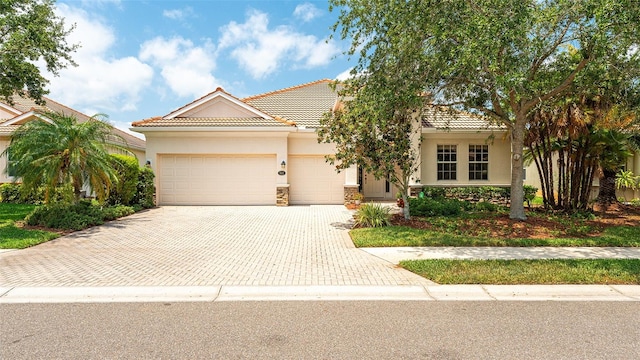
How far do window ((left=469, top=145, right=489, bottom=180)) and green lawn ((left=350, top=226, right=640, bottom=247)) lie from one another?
7628 millimetres

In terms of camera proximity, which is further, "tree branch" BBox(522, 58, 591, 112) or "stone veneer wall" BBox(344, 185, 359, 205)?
"stone veneer wall" BBox(344, 185, 359, 205)

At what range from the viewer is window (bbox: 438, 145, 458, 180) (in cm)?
1656

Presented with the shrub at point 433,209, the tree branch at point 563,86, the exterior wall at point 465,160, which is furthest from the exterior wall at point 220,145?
the tree branch at point 563,86

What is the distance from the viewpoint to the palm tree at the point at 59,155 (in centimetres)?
1001

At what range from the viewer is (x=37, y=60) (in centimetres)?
1230

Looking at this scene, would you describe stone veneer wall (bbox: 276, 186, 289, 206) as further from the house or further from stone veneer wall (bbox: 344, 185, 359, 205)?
stone veneer wall (bbox: 344, 185, 359, 205)

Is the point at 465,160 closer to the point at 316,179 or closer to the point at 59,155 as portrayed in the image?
the point at 316,179

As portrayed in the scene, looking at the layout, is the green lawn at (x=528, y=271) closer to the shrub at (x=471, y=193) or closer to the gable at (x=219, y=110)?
the shrub at (x=471, y=193)

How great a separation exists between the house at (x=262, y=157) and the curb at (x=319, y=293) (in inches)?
394

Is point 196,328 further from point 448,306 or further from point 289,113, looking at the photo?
point 289,113

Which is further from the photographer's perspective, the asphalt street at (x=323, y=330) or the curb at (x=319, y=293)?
the curb at (x=319, y=293)

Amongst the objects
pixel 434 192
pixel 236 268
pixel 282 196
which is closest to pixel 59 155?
pixel 236 268

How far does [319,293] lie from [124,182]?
1113 cm

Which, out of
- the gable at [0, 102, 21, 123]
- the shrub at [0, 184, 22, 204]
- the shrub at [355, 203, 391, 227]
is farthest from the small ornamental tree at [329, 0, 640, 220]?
the gable at [0, 102, 21, 123]
